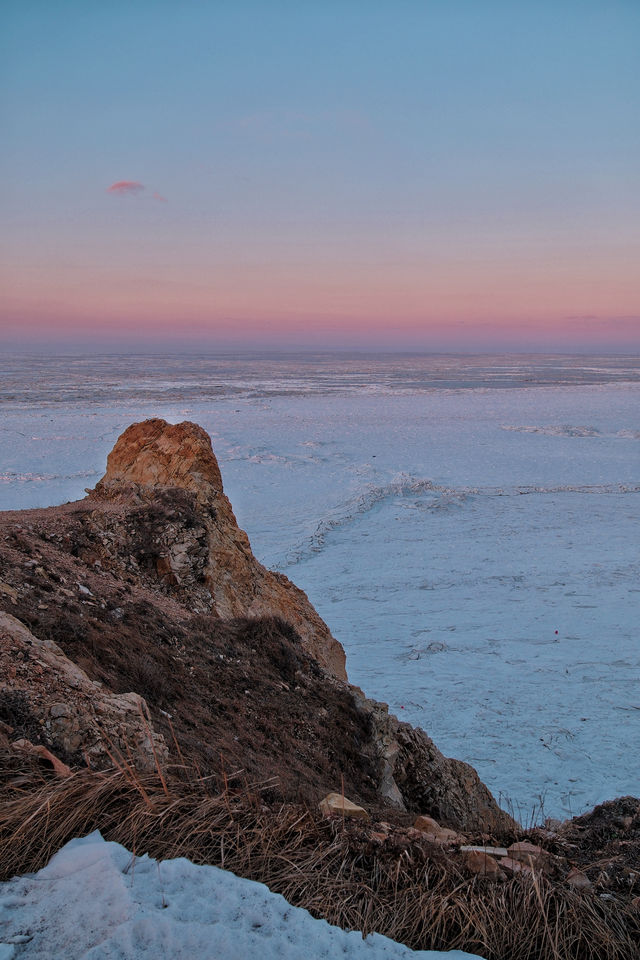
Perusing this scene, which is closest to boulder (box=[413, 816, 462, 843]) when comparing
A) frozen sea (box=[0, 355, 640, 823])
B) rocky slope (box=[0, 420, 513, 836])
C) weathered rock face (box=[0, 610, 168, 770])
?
rocky slope (box=[0, 420, 513, 836])

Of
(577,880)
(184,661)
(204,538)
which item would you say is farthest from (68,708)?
(204,538)

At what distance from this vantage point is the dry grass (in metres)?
2.31

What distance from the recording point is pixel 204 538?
755 centimetres

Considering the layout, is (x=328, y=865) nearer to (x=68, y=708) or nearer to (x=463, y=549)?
(x=68, y=708)

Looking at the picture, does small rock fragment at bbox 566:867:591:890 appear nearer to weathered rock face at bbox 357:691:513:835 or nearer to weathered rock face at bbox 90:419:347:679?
weathered rock face at bbox 357:691:513:835

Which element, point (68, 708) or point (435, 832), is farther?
point (435, 832)

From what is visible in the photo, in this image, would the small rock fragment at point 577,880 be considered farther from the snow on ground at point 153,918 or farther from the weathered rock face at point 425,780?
the weathered rock face at point 425,780

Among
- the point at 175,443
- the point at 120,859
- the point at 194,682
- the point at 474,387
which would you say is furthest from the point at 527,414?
the point at 120,859

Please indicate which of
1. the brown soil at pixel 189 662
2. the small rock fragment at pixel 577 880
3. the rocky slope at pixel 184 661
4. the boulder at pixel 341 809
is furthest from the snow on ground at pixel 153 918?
the brown soil at pixel 189 662

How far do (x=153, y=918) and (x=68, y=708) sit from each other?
4.90ft

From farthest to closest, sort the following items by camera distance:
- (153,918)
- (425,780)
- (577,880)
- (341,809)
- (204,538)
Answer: (204,538)
(425,780)
(341,809)
(577,880)
(153,918)

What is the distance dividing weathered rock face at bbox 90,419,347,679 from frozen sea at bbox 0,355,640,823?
243 cm

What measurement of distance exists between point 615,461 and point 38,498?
21.9 metres

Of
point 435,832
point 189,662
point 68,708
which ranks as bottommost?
point 435,832
